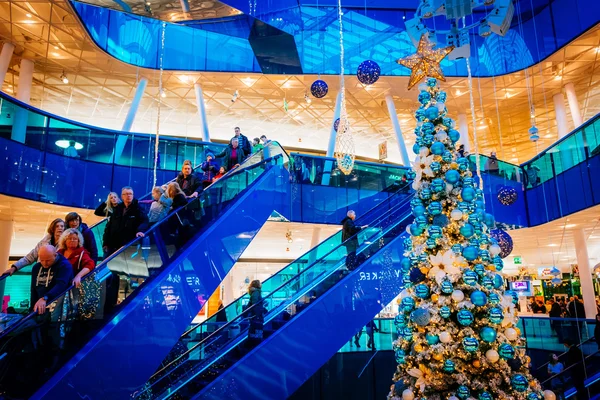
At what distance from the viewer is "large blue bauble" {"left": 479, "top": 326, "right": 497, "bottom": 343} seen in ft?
15.3

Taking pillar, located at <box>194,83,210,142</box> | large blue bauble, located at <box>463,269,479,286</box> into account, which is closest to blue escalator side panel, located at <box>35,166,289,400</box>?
large blue bauble, located at <box>463,269,479,286</box>

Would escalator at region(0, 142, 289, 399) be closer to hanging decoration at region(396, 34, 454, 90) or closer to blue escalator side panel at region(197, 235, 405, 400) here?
blue escalator side panel at region(197, 235, 405, 400)

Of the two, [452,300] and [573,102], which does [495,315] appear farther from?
[573,102]

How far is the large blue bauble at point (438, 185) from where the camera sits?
520 cm

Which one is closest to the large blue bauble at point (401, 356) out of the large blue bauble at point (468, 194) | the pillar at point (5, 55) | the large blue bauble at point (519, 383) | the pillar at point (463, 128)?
the large blue bauble at point (519, 383)

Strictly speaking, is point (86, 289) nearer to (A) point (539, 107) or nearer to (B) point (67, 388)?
(B) point (67, 388)

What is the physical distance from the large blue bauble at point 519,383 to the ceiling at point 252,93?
15.0 meters

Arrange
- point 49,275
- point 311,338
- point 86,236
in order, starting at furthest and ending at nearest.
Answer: point 311,338
point 86,236
point 49,275

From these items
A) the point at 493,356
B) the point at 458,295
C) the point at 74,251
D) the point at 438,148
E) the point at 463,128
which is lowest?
the point at 493,356

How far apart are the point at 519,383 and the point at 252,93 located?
19.3 metres

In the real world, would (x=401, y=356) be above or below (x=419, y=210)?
below

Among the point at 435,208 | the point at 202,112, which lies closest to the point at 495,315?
the point at 435,208

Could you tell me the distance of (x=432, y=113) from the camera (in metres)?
5.50

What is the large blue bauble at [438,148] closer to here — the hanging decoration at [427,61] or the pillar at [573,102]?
the hanging decoration at [427,61]
